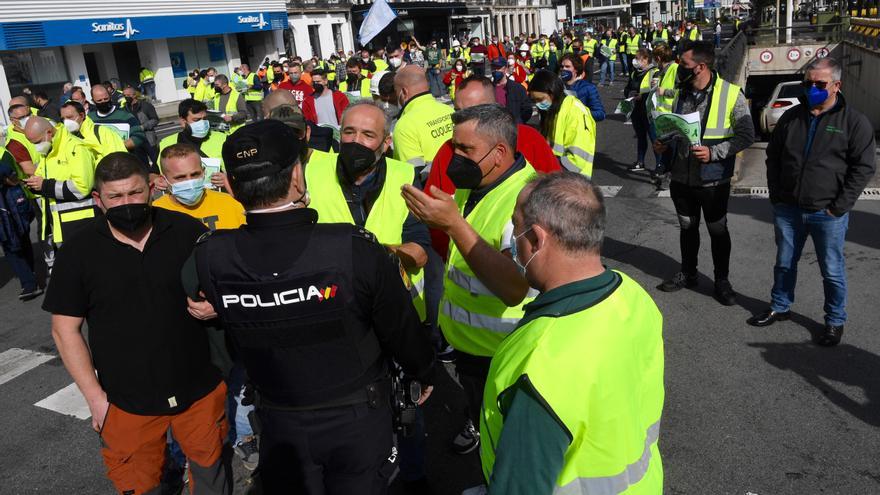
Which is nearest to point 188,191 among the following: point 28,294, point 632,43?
point 28,294

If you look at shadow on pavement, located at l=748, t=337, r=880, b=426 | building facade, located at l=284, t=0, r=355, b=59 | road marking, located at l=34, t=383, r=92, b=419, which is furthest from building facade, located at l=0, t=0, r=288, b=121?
shadow on pavement, located at l=748, t=337, r=880, b=426

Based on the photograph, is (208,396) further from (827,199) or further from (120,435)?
(827,199)

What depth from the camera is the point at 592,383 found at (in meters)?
1.60

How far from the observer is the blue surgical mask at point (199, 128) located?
20.7 feet

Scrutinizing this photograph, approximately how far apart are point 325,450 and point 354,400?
214mm

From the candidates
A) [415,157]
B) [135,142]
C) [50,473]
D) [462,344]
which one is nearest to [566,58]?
[415,157]

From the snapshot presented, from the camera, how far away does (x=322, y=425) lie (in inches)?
91.6

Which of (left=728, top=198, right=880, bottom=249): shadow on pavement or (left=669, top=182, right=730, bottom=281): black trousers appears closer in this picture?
(left=669, top=182, right=730, bottom=281): black trousers

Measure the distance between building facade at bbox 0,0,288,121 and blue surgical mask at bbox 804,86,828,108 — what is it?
94.3ft

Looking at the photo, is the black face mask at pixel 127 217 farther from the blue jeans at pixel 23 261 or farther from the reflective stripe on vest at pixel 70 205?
the blue jeans at pixel 23 261

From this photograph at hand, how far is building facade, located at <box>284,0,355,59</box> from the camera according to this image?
43.7 meters

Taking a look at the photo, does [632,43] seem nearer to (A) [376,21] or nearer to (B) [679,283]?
(A) [376,21]

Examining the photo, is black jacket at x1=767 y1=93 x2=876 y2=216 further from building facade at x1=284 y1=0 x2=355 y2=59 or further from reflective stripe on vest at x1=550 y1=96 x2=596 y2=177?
building facade at x1=284 y1=0 x2=355 y2=59

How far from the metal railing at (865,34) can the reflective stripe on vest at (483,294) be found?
579 inches
